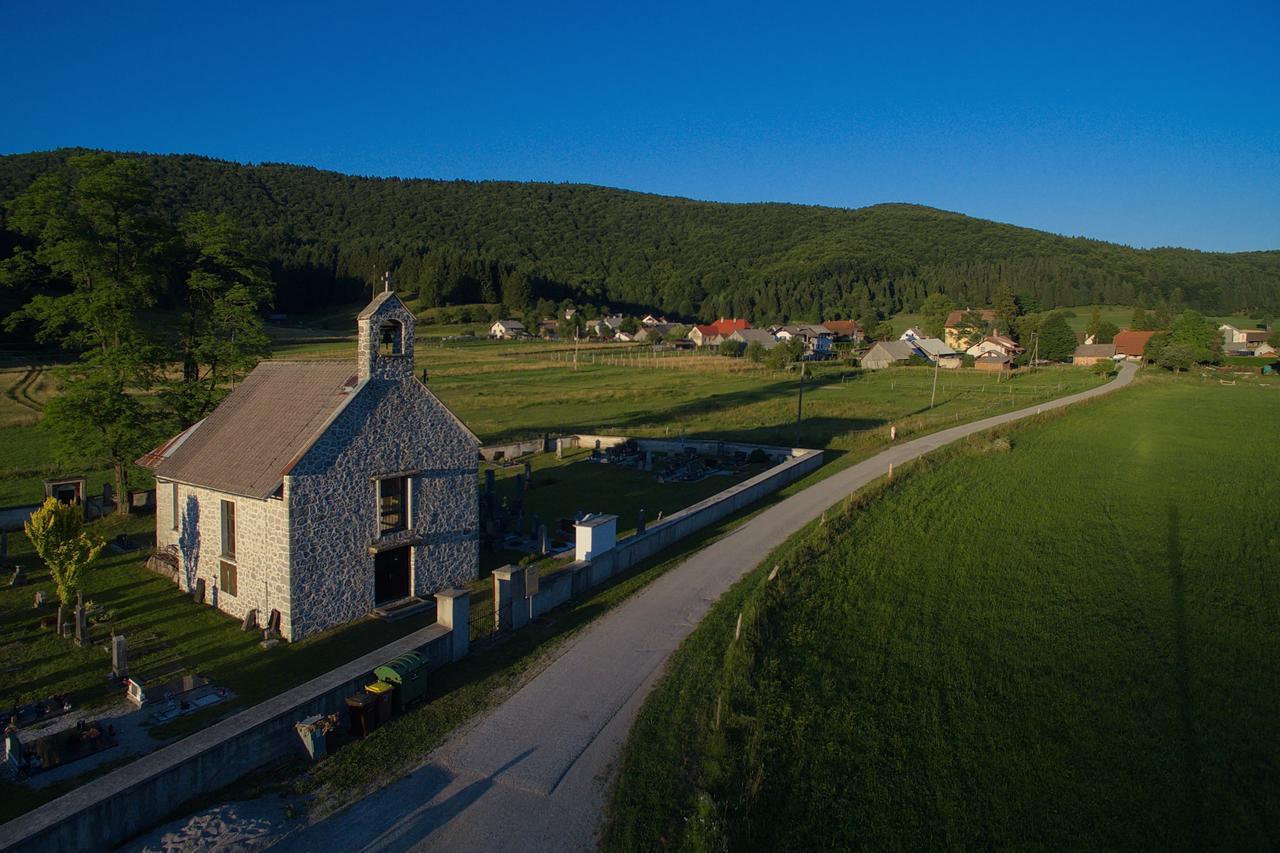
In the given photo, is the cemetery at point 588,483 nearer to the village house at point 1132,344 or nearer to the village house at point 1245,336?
the village house at point 1132,344

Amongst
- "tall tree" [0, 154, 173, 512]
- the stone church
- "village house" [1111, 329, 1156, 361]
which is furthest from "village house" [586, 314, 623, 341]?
the stone church

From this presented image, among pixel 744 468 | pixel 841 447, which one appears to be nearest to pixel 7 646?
pixel 744 468

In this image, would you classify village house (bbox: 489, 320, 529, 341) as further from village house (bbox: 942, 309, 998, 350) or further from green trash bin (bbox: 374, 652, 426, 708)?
green trash bin (bbox: 374, 652, 426, 708)

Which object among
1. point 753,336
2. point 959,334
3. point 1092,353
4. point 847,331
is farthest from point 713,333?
point 1092,353

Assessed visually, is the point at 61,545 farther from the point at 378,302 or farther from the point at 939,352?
the point at 939,352

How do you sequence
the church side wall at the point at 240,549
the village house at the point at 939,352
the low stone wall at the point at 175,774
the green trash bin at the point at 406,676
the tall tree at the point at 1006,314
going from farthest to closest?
the tall tree at the point at 1006,314 → the village house at the point at 939,352 → the church side wall at the point at 240,549 → the green trash bin at the point at 406,676 → the low stone wall at the point at 175,774

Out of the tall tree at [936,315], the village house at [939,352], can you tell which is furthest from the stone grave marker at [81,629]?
the tall tree at [936,315]
